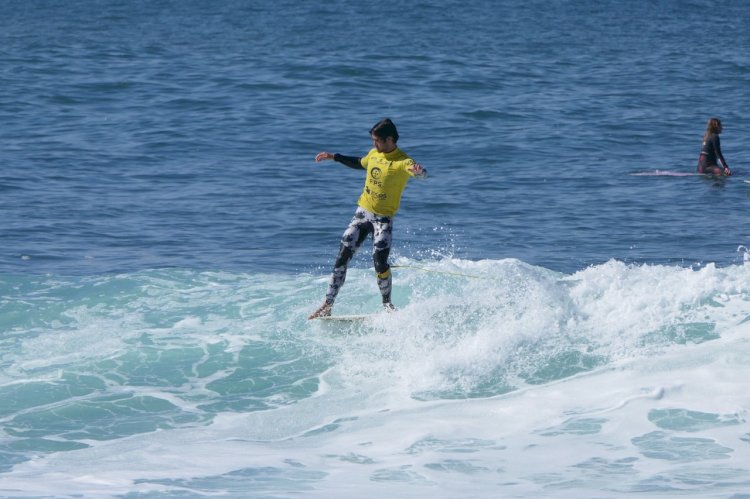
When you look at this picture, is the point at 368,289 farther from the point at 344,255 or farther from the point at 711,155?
the point at 711,155

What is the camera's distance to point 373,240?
12.7 m

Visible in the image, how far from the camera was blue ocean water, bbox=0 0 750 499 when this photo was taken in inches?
400

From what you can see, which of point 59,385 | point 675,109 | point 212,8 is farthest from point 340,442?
point 212,8

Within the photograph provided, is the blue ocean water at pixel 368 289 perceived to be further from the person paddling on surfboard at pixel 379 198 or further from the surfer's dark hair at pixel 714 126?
the surfer's dark hair at pixel 714 126

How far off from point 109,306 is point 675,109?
21061mm

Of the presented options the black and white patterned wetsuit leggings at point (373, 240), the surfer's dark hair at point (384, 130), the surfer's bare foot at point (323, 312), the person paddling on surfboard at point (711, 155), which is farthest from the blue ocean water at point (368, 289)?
the surfer's dark hair at point (384, 130)

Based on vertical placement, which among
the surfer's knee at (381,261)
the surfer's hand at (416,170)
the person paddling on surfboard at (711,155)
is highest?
the surfer's hand at (416,170)

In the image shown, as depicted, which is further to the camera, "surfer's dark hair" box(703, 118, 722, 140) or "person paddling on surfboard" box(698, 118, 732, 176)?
"person paddling on surfboard" box(698, 118, 732, 176)

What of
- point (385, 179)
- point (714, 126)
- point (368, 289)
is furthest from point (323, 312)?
point (714, 126)

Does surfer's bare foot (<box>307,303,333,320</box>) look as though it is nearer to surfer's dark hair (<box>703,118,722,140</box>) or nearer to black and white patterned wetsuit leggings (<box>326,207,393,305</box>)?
black and white patterned wetsuit leggings (<box>326,207,393,305</box>)

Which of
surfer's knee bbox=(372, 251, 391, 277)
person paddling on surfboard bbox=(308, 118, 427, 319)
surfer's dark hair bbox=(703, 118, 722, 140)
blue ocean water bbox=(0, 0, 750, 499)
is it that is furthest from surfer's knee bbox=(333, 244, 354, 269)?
surfer's dark hair bbox=(703, 118, 722, 140)

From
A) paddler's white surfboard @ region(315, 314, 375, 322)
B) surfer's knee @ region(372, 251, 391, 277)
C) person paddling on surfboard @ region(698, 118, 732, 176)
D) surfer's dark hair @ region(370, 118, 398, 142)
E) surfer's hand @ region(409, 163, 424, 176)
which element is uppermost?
surfer's dark hair @ region(370, 118, 398, 142)

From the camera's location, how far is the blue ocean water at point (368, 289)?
10172 millimetres

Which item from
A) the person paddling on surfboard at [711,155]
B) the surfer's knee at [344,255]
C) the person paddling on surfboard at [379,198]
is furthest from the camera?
the person paddling on surfboard at [711,155]
